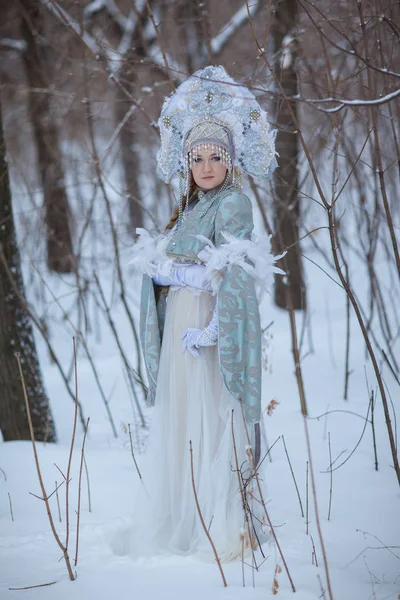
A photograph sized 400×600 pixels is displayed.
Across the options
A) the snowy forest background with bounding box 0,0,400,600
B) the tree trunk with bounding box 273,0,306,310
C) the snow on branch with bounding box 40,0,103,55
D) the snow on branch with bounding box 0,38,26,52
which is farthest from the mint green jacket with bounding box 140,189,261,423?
the snow on branch with bounding box 0,38,26,52

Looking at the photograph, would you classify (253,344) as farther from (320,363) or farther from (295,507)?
(320,363)

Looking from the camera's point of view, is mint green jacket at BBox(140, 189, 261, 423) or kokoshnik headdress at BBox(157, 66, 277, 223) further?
kokoshnik headdress at BBox(157, 66, 277, 223)

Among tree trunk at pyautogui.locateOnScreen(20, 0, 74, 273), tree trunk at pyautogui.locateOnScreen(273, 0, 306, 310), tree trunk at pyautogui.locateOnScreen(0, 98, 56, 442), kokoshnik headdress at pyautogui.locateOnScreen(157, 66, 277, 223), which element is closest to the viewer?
kokoshnik headdress at pyautogui.locateOnScreen(157, 66, 277, 223)

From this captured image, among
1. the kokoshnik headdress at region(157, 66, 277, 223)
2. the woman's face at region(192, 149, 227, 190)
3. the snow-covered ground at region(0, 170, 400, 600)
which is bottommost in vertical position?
the snow-covered ground at region(0, 170, 400, 600)

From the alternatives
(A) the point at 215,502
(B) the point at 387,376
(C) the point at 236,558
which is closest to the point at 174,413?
(A) the point at 215,502

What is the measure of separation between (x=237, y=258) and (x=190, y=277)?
0.83 ft

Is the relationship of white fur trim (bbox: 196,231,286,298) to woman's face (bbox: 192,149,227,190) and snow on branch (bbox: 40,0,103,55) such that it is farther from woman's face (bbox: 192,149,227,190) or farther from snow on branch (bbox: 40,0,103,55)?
snow on branch (bbox: 40,0,103,55)

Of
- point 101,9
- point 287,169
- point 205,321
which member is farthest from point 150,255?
point 101,9

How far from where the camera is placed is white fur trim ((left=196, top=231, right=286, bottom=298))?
2.11 metres

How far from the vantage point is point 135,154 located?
8.94 m

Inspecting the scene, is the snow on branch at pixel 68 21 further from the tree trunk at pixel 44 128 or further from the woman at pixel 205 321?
the tree trunk at pixel 44 128

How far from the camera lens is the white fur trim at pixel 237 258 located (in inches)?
83.2

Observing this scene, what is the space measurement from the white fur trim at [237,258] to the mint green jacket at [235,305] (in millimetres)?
29

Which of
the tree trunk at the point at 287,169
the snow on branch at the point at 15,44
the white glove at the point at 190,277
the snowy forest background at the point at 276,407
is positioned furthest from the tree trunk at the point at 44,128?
the white glove at the point at 190,277
